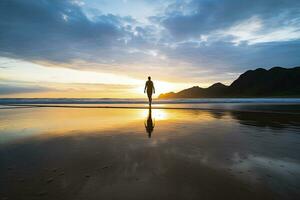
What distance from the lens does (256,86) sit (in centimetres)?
12394

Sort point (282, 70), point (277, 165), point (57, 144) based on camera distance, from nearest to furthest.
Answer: point (277, 165)
point (57, 144)
point (282, 70)

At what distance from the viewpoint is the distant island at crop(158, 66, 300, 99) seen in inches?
4216

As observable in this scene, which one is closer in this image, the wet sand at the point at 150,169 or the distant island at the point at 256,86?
the wet sand at the point at 150,169

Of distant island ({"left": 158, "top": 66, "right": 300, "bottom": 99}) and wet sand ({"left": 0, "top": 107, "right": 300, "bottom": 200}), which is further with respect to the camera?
distant island ({"left": 158, "top": 66, "right": 300, "bottom": 99})

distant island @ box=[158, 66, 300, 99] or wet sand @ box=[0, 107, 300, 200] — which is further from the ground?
distant island @ box=[158, 66, 300, 99]

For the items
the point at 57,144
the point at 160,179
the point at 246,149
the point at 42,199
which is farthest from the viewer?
the point at 57,144

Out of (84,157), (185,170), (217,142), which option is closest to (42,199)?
(84,157)

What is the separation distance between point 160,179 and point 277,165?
2646mm

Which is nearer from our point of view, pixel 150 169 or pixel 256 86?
pixel 150 169

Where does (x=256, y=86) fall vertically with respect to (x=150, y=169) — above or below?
above

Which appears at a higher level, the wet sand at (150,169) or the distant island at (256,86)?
the distant island at (256,86)

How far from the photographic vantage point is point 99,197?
2.54 metres

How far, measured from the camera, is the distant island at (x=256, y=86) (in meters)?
107

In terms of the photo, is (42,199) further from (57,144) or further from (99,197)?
(57,144)
